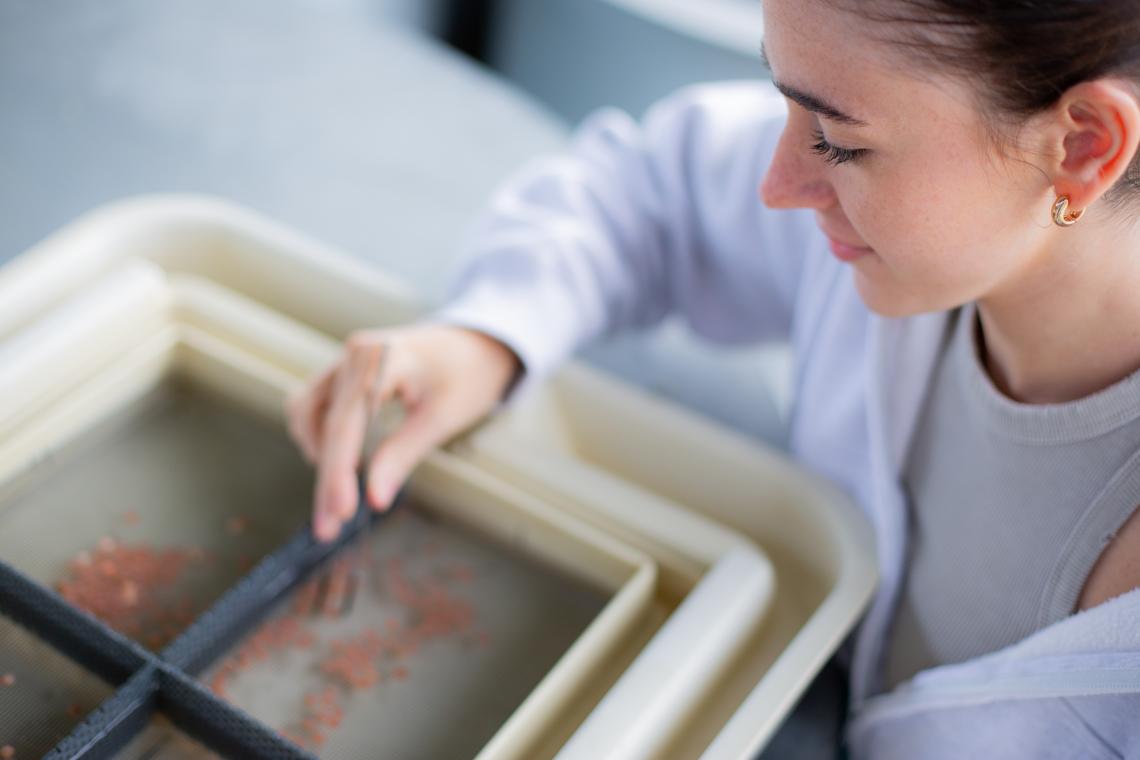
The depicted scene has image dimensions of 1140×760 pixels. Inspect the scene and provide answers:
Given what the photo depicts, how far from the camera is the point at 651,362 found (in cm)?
102

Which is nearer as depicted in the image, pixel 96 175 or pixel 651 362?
pixel 651 362

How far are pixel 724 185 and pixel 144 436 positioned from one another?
413 millimetres

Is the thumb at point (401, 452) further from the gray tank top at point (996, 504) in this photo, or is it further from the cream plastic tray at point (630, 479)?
the gray tank top at point (996, 504)

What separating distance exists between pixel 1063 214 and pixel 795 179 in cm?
12

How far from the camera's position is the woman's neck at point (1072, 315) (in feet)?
1.82

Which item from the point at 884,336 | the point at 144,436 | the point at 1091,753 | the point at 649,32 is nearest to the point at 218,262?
the point at 144,436

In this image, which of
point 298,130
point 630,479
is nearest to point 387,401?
point 630,479

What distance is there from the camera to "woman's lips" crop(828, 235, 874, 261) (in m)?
0.59

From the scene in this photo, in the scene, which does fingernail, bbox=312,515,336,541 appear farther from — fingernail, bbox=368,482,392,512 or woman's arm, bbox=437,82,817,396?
woman's arm, bbox=437,82,817,396

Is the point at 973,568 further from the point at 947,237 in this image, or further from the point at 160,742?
the point at 160,742

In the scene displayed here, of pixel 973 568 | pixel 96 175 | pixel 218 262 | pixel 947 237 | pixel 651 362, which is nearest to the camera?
pixel 947 237

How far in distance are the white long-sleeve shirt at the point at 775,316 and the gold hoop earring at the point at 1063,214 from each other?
0.17 meters

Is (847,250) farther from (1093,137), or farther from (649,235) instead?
(649,235)

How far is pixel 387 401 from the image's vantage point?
0.70 m
